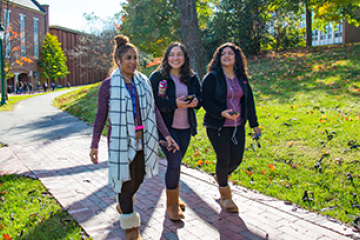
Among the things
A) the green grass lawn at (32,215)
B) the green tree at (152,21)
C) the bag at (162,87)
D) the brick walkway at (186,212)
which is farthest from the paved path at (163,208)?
the green tree at (152,21)

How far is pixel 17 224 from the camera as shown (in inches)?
142

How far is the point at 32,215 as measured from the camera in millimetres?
3803

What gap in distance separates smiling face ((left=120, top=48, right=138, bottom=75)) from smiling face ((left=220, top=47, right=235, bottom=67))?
4.08 feet

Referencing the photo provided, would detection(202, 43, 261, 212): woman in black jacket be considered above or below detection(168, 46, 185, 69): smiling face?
below

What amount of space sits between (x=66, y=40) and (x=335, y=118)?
58109mm

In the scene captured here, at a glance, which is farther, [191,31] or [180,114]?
[191,31]

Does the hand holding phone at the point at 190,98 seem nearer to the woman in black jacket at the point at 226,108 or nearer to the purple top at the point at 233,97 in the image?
the woman in black jacket at the point at 226,108

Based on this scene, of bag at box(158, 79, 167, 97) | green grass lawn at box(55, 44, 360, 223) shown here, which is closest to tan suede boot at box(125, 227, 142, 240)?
bag at box(158, 79, 167, 97)

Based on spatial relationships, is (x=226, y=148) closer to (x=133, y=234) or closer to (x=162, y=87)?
(x=162, y=87)

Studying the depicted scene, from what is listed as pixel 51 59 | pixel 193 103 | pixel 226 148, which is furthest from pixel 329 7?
pixel 51 59

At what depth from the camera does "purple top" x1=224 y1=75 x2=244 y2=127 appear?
3.95m

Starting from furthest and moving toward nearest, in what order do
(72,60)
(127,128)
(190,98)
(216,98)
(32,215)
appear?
(72,60) → (216,98) → (32,215) → (190,98) → (127,128)

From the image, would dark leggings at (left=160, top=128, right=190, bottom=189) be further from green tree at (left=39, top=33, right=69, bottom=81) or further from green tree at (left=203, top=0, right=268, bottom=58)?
green tree at (left=39, top=33, right=69, bottom=81)

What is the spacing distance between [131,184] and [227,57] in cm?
191
